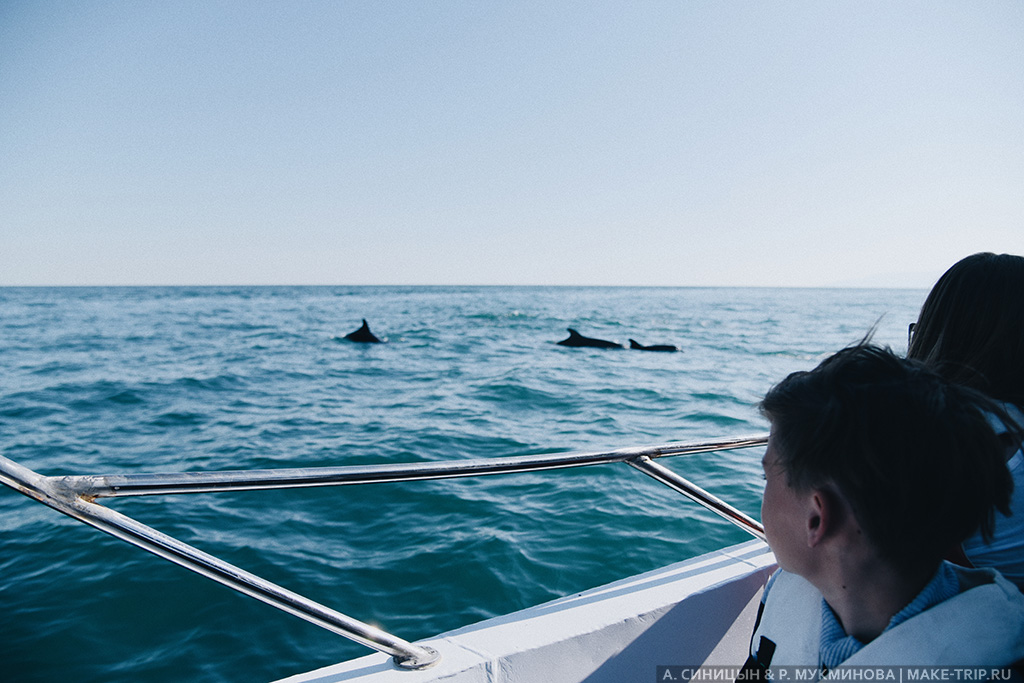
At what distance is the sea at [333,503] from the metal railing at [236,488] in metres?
1.10

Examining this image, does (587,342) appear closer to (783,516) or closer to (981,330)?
(981,330)

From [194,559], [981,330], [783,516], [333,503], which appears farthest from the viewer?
[333,503]

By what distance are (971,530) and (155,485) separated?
149cm

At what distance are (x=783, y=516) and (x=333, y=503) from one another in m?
5.03

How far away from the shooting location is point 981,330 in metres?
1.39

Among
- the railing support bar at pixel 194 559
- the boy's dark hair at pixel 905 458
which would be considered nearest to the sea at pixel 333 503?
the boy's dark hair at pixel 905 458

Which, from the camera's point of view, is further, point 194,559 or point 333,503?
point 333,503

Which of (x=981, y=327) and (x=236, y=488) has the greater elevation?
(x=981, y=327)

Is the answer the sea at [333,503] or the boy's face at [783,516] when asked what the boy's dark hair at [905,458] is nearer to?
the boy's face at [783,516]

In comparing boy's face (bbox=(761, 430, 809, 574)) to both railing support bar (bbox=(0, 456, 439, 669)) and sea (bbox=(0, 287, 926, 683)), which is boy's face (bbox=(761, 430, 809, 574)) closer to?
sea (bbox=(0, 287, 926, 683))

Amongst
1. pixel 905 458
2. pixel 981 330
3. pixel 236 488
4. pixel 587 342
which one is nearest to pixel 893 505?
pixel 905 458

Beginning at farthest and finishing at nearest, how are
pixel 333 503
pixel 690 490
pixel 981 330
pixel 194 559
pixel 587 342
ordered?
1. pixel 587 342
2. pixel 333 503
3. pixel 690 490
4. pixel 981 330
5. pixel 194 559

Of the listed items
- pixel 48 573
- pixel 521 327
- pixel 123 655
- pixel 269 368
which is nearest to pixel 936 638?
pixel 123 655

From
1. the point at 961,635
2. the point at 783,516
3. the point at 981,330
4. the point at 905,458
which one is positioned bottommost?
the point at 961,635
